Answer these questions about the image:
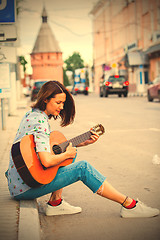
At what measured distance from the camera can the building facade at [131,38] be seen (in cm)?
4191

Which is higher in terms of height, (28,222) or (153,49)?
(153,49)

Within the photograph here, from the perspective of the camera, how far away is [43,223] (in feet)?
12.7

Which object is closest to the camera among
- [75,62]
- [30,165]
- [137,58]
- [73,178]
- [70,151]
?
[30,165]

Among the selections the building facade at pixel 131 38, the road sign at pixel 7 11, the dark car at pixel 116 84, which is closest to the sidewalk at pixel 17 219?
the road sign at pixel 7 11

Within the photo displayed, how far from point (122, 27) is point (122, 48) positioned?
2.56m

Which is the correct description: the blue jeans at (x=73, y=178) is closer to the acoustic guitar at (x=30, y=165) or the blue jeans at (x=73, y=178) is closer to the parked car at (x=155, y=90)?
the acoustic guitar at (x=30, y=165)

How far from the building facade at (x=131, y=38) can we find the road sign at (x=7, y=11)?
31356 millimetres

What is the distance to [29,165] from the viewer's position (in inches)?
142

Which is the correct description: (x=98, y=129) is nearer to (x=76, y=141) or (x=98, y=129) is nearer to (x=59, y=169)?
(x=76, y=141)

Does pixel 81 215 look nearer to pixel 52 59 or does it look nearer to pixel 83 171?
pixel 83 171

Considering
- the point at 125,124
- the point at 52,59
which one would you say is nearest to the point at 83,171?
the point at 125,124

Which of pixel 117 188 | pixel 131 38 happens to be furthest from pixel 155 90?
pixel 131 38

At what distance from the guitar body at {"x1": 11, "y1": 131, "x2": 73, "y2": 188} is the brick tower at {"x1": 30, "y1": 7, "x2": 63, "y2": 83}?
103067 mm

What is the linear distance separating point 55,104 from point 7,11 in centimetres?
343
